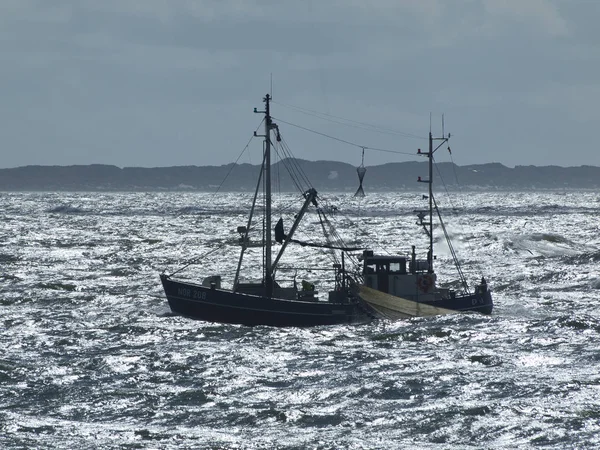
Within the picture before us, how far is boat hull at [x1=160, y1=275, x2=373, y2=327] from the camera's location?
158 feet

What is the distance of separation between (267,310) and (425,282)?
31.3 feet

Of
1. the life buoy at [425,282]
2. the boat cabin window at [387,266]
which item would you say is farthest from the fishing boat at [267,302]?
the life buoy at [425,282]

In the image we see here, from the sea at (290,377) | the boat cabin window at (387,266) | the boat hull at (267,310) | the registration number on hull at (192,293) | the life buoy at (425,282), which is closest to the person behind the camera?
the sea at (290,377)

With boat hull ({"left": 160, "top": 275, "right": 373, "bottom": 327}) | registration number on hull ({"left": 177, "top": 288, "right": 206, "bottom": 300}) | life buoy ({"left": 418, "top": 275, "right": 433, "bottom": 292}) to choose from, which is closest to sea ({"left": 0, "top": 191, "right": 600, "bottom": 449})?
boat hull ({"left": 160, "top": 275, "right": 373, "bottom": 327})

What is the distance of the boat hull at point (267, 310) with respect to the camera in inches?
1896

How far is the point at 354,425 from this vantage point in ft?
96.6

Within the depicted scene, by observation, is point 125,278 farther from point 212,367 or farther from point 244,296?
point 212,367

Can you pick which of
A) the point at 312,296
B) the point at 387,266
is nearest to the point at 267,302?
the point at 312,296

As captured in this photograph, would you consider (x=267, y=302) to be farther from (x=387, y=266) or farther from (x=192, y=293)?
(x=387, y=266)

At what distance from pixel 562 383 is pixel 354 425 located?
29.8 ft

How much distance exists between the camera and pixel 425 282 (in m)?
52.8

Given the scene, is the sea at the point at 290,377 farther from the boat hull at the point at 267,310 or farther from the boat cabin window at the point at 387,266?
the boat cabin window at the point at 387,266

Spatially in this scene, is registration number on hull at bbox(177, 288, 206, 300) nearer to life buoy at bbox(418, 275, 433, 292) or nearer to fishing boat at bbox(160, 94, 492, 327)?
fishing boat at bbox(160, 94, 492, 327)

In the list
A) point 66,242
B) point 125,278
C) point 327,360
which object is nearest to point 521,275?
point 125,278
